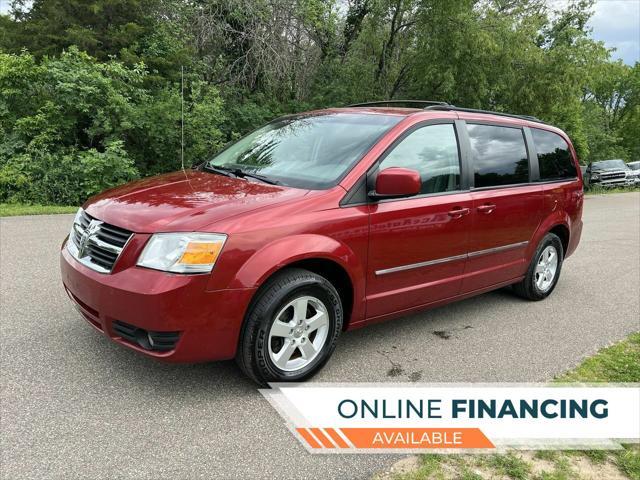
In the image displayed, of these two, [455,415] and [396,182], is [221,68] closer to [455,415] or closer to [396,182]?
[396,182]

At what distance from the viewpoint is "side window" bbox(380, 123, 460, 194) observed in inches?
150

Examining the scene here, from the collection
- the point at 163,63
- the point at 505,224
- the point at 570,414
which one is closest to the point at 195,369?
the point at 570,414

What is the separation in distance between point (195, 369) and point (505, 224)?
288cm

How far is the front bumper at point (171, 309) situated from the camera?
2816 mm

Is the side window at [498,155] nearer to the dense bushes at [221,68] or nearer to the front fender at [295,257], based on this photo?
the front fender at [295,257]

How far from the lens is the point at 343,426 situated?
300cm

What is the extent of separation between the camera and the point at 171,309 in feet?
9.23

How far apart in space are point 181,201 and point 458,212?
2.11m

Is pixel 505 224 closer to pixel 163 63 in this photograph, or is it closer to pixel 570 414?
pixel 570 414

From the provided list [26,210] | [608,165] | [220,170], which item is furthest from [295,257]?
[608,165]

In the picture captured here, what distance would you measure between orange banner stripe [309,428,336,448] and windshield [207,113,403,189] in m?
1.50

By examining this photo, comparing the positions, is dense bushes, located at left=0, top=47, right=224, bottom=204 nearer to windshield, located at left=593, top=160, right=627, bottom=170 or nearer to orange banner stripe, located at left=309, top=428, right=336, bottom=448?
orange banner stripe, located at left=309, top=428, right=336, bottom=448

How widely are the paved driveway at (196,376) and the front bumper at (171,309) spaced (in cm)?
36

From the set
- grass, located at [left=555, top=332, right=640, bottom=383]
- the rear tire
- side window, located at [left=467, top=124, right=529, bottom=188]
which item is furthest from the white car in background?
grass, located at [left=555, top=332, right=640, bottom=383]
